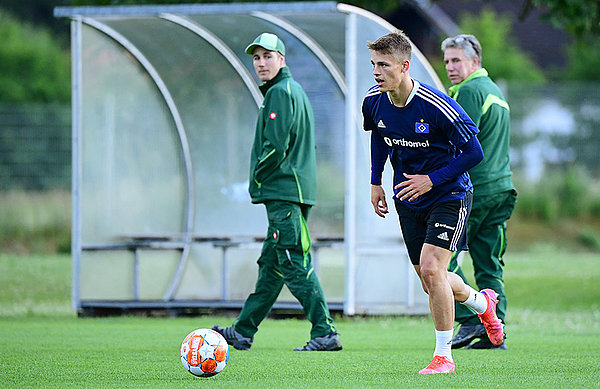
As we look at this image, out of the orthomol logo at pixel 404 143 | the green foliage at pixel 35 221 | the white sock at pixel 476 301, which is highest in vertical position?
the orthomol logo at pixel 404 143

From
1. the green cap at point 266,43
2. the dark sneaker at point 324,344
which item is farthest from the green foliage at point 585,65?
the dark sneaker at point 324,344

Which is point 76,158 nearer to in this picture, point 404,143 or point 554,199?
point 404,143

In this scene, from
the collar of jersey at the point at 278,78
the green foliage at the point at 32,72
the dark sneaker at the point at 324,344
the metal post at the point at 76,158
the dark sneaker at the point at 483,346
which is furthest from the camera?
the green foliage at the point at 32,72

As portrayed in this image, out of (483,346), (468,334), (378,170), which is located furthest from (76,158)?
(378,170)

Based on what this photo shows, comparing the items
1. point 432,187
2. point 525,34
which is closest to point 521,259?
point 432,187

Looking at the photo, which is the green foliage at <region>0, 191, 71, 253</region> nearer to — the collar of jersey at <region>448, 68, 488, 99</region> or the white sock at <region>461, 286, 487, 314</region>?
the collar of jersey at <region>448, 68, 488, 99</region>

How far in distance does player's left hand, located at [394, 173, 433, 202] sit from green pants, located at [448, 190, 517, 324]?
2196 millimetres

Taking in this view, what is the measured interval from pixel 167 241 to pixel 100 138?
5.03ft

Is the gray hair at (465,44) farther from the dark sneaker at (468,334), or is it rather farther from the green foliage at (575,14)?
the green foliage at (575,14)

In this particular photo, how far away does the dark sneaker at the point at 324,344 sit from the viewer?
28.1 feet

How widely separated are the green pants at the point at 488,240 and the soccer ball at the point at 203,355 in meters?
2.95

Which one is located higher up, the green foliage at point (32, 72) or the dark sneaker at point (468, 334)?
the green foliage at point (32, 72)

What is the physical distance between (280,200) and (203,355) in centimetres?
227

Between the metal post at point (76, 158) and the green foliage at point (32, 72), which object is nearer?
the metal post at point (76, 158)
